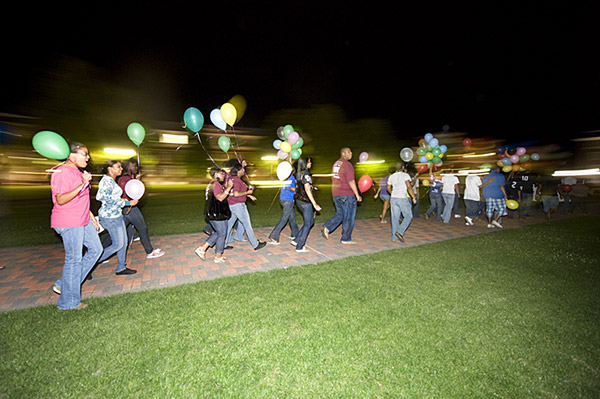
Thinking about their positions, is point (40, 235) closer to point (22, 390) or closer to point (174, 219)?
point (174, 219)

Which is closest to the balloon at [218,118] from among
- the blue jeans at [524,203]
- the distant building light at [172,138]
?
the blue jeans at [524,203]

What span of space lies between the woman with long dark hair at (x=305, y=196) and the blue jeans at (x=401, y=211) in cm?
219

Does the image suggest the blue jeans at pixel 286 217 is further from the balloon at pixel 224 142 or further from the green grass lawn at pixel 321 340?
the balloon at pixel 224 142

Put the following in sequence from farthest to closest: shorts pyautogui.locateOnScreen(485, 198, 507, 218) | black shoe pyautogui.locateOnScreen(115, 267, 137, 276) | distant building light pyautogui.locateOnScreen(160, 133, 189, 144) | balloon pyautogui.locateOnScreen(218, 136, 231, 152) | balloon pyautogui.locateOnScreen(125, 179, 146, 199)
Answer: distant building light pyautogui.locateOnScreen(160, 133, 189, 144)
shorts pyautogui.locateOnScreen(485, 198, 507, 218)
balloon pyautogui.locateOnScreen(218, 136, 231, 152)
balloon pyautogui.locateOnScreen(125, 179, 146, 199)
black shoe pyautogui.locateOnScreen(115, 267, 137, 276)

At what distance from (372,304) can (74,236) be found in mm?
3722

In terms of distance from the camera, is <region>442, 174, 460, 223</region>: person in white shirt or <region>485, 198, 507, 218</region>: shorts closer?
<region>485, 198, 507, 218</region>: shorts

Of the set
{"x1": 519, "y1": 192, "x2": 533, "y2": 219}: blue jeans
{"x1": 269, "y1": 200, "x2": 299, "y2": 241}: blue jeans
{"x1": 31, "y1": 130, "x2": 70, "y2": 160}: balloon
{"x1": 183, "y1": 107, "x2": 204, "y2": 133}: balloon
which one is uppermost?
{"x1": 183, "y1": 107, "x2": 204, "y2": 133}: balloon

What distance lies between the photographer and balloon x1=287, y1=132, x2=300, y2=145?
22.1ft

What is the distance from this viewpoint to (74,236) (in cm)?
306

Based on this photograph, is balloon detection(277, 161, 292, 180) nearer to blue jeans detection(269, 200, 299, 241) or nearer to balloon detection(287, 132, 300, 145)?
blue jeans detection(269, 200, 299, 241)

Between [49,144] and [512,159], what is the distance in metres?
12.1

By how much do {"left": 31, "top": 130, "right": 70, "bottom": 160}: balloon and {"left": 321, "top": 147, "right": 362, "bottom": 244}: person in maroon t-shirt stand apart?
4.55 metres

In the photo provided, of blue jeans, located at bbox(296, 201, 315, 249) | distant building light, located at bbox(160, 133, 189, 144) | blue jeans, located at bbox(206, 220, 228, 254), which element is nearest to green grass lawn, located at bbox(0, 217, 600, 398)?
blue jeans, located at bbox(206, 220, 228, 254)

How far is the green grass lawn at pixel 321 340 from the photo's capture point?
2043 millimetres
